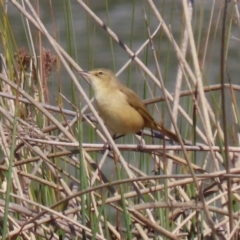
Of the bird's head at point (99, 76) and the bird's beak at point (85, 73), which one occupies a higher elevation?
the bird's beak at point (85, 73)

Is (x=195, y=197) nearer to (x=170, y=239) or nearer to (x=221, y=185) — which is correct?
(x=221, y=185)

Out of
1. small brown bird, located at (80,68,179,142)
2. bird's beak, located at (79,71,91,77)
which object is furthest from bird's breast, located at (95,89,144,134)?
bird's beak, located at (79,71,91,77)

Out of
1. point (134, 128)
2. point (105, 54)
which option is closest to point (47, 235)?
point (134, 128)

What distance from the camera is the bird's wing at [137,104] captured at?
4387 millimetres

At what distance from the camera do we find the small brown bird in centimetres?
439

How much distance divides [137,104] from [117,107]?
0.34 ft

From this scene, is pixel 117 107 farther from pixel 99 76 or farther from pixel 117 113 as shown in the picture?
pixel 99 76

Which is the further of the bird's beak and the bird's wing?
the bird's wing

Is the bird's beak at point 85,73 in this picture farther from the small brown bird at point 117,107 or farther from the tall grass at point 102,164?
the tall grass at point 102,164

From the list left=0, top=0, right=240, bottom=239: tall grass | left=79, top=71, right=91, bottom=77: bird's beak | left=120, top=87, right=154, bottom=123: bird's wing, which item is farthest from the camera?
left=120, top=87, right=154, bottom=123: bird's wing

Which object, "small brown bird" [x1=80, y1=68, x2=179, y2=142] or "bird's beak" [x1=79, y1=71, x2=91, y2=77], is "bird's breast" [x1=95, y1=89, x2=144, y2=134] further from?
"bird's beak" [x1=79, y1=71, x2=91, y2=77]

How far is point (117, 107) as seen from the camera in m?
4.43

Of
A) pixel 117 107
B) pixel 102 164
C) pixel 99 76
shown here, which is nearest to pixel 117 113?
pixel 117 107

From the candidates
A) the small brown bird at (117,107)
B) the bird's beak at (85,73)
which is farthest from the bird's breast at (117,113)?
the bird's beak at (85,73)
